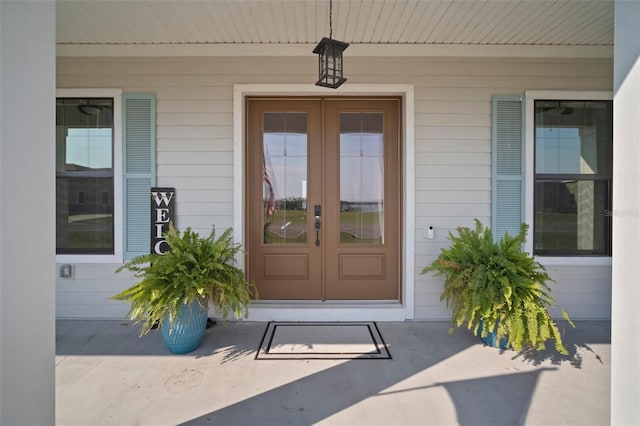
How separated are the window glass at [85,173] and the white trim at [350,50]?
486 mm

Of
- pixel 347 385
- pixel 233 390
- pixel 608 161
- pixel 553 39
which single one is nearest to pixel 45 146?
pixel 233 390

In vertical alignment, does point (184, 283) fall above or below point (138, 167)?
below

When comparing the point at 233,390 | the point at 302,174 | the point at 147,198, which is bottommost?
the point at 233,390

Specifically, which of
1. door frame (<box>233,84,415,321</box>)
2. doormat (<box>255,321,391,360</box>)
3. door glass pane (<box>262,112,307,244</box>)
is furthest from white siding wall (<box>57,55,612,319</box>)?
doormat (<box>255,321,391,360</box>)

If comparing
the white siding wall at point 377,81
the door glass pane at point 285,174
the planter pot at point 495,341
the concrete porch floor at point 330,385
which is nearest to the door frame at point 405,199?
the white siding wall at point 377,81

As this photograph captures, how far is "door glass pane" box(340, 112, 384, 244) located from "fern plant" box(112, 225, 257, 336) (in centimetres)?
131

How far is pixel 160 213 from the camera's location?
3.31 m

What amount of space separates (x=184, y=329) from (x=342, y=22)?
2784 mm

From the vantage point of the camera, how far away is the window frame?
10.8 feet

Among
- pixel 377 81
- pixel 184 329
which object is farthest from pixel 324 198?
pixel 184 329

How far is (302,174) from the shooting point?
349 centimetres

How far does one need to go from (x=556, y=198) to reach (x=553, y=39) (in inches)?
58.6

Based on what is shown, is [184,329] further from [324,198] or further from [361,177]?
[361,177]

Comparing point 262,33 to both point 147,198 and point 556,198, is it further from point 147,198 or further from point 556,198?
point 556,198
